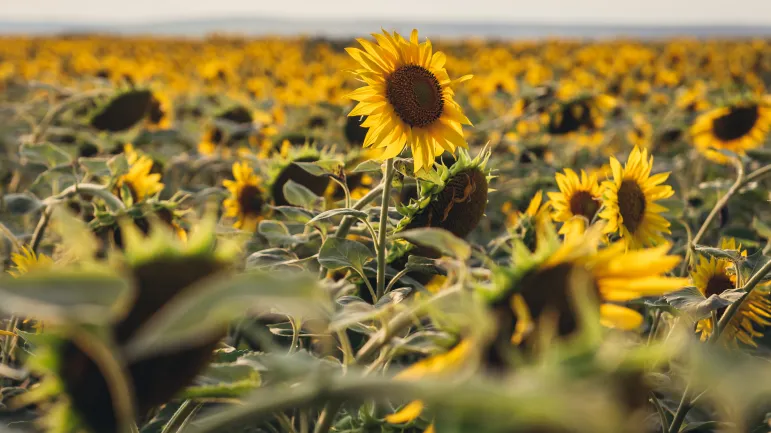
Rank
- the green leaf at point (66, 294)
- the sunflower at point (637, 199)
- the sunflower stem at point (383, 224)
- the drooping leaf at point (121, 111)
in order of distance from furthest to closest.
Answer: the drooping leaf at point (121, 111) < the sunflower at point (637, 199) < the sunflower stem at point (383, 224) < the green leaf at point (66, 294)

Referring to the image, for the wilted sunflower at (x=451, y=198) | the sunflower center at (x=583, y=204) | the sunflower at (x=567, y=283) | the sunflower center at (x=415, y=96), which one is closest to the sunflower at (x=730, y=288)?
the sunflower center at (x=583, y=204)

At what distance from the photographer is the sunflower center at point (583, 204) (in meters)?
1.73

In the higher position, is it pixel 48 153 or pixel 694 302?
pixel 48 153

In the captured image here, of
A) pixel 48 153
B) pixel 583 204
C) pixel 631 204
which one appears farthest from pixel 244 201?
pixel 631 204

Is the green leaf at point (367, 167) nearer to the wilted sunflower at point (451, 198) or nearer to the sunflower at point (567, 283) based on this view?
the wilted sunflower at point (451, 198)

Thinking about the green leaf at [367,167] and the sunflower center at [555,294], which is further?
the green leaf at [367,167]

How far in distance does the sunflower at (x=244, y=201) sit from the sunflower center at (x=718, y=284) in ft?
4.44

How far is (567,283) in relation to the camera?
2.02 ft

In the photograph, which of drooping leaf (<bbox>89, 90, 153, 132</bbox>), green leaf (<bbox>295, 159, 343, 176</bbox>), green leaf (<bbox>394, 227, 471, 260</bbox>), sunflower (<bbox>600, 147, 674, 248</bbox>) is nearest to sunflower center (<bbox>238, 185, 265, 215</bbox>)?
green leaf (<bbox>295, 159, 343, 176</bbox>)

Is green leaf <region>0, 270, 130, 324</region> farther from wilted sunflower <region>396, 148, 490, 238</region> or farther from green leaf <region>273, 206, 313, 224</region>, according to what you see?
green leaf <region>273, 206, 313, 224</region>

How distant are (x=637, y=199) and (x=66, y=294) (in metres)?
1.40

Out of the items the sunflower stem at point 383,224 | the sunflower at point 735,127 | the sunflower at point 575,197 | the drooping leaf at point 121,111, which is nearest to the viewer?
the sunflower stem at point 383,224

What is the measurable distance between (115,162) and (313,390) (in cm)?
124

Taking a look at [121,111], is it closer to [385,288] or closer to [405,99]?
[405,99]
